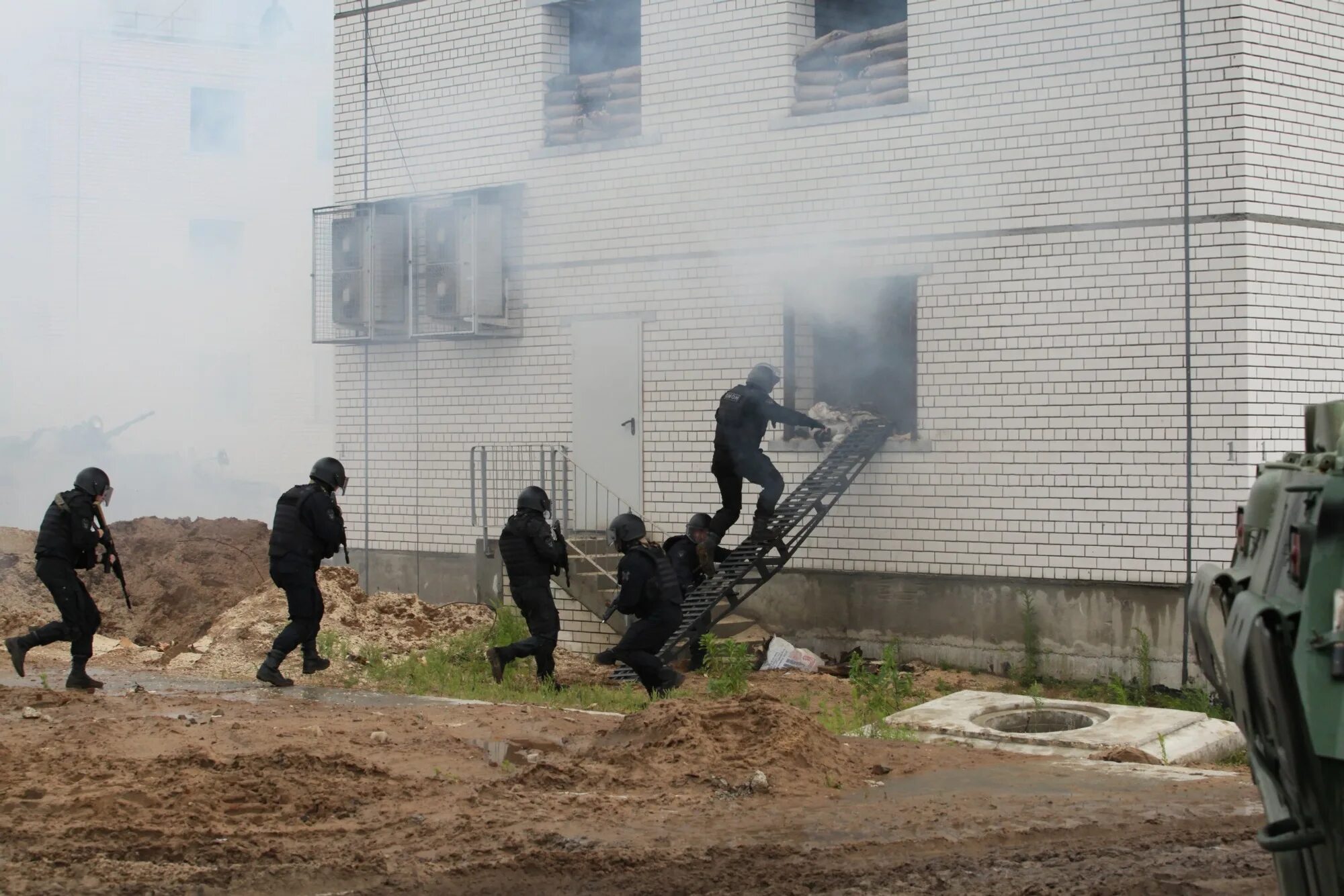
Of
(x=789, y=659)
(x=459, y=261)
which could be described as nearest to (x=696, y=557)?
(x=789, y=659)

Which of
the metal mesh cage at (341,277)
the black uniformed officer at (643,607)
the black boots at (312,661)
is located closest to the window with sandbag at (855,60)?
the black uniformed officer at (643,607)

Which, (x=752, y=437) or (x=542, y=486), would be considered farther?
(x=542, y=486)

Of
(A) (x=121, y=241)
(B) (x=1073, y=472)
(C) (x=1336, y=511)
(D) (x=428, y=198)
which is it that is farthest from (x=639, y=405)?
(A) (x=121, y=241)

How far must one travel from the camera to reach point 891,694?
10.3m

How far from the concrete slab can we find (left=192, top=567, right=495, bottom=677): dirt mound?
524 centimetres

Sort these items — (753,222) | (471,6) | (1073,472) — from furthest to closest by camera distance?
(471,6) < (753,222) < (1073,472)

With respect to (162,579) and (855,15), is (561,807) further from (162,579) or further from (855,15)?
(162,579)

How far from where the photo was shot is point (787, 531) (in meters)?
11.4

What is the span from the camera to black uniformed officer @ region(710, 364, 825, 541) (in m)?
11.7

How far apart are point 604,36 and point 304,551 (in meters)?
6.14

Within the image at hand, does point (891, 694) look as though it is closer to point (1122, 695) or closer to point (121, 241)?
point (1122, 695)

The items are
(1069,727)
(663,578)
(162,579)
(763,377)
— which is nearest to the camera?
(1069,727)

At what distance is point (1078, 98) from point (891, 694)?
4.73 m

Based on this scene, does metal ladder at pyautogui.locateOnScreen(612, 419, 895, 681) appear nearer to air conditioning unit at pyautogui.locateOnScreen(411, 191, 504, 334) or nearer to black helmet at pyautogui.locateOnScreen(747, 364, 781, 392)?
black helmet at pyautogui.locateOnScreen(747, 364, 781, 392)
